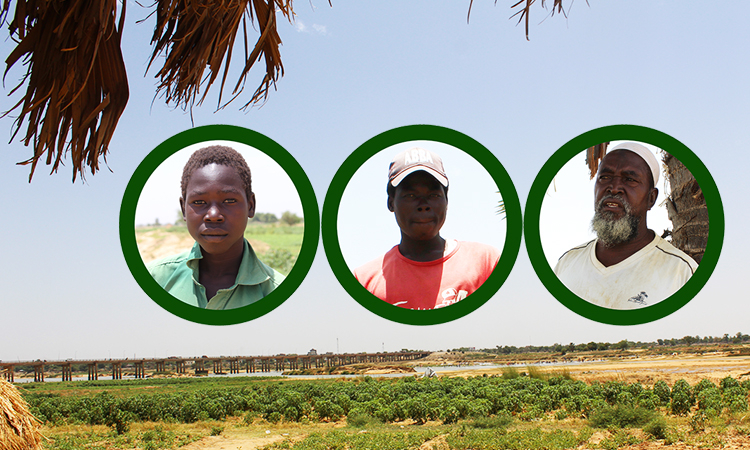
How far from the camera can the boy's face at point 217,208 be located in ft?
11.7

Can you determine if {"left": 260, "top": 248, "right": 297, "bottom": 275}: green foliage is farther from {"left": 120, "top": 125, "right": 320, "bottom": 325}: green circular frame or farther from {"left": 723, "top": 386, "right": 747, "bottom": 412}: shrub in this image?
{"left": 723, "top": 386, "right": 747, "bottom": 412}: shrub

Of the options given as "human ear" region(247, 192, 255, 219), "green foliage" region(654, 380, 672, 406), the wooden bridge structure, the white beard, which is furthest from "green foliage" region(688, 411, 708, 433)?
the wooden bridge structure

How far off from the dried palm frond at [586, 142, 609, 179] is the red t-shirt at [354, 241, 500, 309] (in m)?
1.21

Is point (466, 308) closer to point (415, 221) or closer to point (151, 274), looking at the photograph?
point (415, 221)

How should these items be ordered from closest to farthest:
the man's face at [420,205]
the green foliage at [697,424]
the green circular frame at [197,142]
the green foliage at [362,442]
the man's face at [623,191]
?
the green circular frame at [197,142], the man's face at [420,205], the man's face at [623,191], the green foliage at [362,442], the green foliage at [697,424]

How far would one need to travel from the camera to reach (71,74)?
186 centimetres

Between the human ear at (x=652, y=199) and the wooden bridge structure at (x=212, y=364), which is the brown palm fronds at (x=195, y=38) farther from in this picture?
the wooden bridge structure at (x=212, y=364)

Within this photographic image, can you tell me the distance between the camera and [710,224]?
13.4 ft

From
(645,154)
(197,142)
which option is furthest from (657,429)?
(197,142)

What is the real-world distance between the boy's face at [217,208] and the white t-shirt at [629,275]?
2.36m

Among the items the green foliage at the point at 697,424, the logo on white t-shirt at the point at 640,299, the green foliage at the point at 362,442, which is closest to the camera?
the logo on white t-shirt at the point at 640,299

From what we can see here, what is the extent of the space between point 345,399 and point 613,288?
30.7 feet

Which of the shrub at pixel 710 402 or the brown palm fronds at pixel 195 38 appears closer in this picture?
the brown palm fronds at pixel 195 38

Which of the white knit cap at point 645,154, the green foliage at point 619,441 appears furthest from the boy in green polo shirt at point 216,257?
the green foliage at point 619,441
